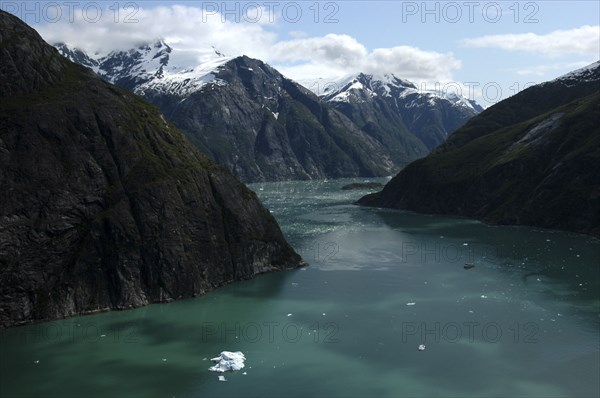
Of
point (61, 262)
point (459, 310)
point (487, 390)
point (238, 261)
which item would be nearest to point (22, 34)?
point (61, 262)

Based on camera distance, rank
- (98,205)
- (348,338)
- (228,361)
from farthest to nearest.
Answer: (98,205), (348,338), (228,361)

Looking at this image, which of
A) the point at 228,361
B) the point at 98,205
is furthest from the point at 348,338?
the point at 98,205

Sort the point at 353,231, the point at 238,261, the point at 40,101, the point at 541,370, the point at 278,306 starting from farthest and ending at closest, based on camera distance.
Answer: the point at 353,231, the point at 238,261, the point at 40,101, the point at 278,306, the point at 541,370

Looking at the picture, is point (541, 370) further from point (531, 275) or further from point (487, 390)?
point (531, 275)

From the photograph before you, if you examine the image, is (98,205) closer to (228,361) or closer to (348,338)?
(228,361)

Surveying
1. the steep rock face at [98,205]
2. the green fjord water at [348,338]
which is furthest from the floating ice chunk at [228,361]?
the steep rock face at [98,205]

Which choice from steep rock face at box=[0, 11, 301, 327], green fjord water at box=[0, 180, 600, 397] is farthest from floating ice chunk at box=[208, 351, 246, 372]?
steep rock face at box=[0, 11, 301, 327]
